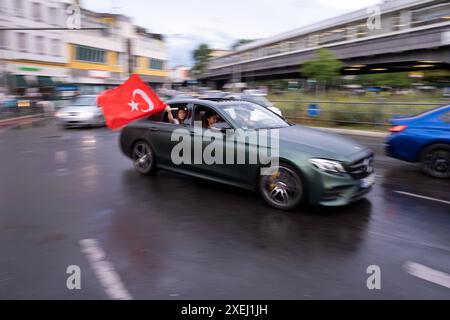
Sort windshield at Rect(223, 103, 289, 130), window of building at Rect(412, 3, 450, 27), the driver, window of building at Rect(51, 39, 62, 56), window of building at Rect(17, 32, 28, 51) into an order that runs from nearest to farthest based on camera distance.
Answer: windshield at Rect(223, 103, 289, 130) → the driver → window of building at Rect(412, 3, 450, 27) → window of building at Rect(17, 32, 28, 51) → window of building at Rect(51, 39, 62, 56)

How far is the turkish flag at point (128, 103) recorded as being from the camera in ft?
23.6

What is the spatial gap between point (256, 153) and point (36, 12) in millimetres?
43753

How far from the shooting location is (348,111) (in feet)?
55.0

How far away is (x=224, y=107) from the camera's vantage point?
6.55 metres

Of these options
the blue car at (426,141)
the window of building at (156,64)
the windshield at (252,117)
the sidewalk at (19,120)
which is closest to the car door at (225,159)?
the windshield at (252,117)

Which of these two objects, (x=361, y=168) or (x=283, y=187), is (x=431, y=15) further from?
(x=283, y=187)

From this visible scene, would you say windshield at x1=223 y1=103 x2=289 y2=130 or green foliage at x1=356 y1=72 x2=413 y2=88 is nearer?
windshield at x1=223 y1=103 x2=289 y2=130

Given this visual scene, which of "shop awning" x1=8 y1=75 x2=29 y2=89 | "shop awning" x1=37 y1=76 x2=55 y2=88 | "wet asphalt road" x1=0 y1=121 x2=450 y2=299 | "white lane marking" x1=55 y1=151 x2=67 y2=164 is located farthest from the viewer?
"shop awning" x1=37 y1=76 x2=55 y2=88

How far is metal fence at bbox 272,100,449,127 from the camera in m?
14.4

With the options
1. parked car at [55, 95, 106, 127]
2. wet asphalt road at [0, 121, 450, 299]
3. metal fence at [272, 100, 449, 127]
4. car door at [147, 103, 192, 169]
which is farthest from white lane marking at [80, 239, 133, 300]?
parked car at [55, 95, 106, 127]

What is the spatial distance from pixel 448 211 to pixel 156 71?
82672 millimetres

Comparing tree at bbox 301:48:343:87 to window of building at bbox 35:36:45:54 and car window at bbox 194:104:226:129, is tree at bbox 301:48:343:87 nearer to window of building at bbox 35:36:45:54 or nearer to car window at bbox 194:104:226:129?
window of building at bbox 35:36:45:54

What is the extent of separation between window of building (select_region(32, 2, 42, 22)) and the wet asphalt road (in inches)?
1585

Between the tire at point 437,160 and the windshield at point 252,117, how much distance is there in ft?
9.90
